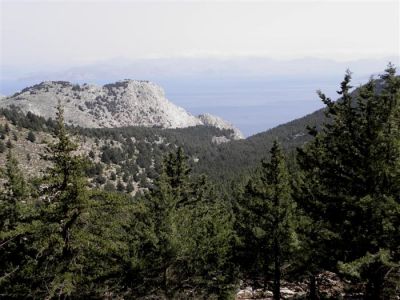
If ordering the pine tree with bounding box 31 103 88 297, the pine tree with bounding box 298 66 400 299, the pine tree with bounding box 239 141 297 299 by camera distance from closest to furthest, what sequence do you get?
the pine tree with bounding box 298 66 400 299 → the pine tree with bounding box 31 103 88 297 → the pine tree with bounding box 239 141 297 299

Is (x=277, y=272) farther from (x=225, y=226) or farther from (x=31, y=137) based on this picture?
(x=31, y=137)

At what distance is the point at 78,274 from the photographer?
19.3 m

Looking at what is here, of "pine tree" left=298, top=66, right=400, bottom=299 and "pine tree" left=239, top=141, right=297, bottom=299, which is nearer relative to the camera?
"pine tree" left=298, top=66, right=400, bottom=299

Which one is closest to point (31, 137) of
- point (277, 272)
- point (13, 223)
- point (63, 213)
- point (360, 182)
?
point (13, 223)

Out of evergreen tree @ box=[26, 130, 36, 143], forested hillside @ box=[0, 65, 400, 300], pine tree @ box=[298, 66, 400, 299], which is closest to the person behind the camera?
pine tree @ box=[298, 66, 400, 299]

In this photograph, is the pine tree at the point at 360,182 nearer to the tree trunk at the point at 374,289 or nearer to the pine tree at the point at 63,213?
the tree trunk at the point at 374,289

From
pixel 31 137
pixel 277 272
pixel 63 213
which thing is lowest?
pixel 31 137

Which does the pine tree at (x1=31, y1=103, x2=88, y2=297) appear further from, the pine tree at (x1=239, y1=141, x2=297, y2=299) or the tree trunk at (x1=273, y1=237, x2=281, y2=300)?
the tree trunk at (x1=273, y1=237, x2=281, y2=300)

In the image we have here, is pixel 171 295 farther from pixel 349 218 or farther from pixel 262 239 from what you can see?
pixel 349 218

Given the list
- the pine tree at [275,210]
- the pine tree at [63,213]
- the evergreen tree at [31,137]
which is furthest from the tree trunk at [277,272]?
the evergreen tree at [31,137]

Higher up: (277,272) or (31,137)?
(277,272)

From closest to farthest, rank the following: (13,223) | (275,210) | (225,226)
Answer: (13,223) < (275,210) < (225,226)

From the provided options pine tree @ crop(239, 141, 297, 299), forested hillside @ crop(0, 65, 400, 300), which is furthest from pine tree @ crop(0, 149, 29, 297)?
pine tree @ crop(239, 141, 297, 299)

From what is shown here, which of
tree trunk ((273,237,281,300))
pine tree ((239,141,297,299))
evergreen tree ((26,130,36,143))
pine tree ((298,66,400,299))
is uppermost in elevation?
pine tree ((298,66,400,299))
